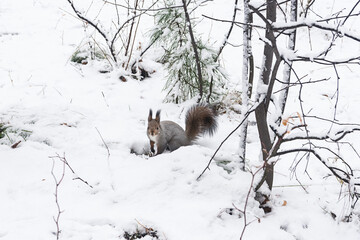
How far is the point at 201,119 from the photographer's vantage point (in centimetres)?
318

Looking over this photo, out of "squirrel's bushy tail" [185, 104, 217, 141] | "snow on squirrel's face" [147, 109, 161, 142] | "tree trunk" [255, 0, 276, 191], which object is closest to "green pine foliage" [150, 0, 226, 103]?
"squirrel's bushy tail" [185, 104, 217, 141]

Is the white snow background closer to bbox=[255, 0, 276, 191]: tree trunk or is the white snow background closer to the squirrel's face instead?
the squirrel's face

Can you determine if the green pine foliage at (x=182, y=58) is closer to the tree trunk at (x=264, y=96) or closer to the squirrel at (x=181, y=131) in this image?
the squirrel at (x=181, y=131)

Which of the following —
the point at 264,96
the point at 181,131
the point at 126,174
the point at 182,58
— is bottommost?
the point at 126,174

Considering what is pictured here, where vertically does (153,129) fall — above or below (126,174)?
above

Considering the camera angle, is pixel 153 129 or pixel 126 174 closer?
pixel 126 174

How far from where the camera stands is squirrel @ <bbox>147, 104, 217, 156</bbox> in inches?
125

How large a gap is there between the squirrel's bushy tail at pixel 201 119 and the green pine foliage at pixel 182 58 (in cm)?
59

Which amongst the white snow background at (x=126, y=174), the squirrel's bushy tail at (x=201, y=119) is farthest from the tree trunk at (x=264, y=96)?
the squirrel's bushy tail at (x=201, y=119)

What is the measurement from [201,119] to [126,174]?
0.98 m

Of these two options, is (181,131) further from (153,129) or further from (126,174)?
(126,174)

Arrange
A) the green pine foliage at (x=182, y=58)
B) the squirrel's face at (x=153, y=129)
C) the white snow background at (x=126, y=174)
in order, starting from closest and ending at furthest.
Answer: the white snow background at (x=126, y=174)
the squirrel's face at (x=153, y=129)
the green pine foliage at (x=182, y=58)

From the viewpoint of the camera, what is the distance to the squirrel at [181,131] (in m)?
3.18

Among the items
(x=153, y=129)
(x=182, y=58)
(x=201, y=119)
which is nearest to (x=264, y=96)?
(x=201, y=119)
